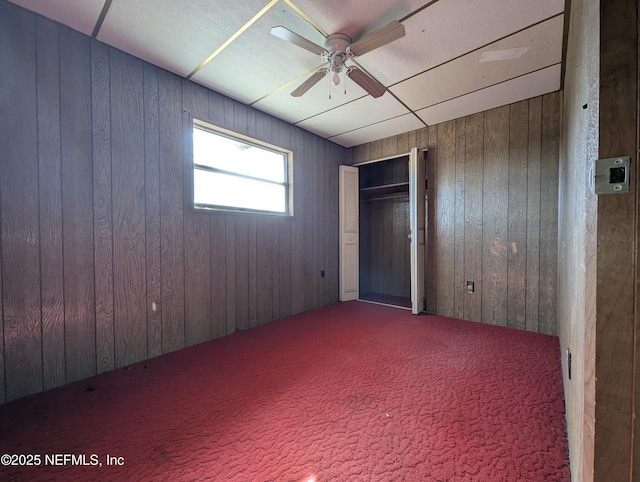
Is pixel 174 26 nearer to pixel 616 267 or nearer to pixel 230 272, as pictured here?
pixel 230 272

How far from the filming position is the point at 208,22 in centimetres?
187

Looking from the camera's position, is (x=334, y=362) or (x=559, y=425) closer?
(x=559, y=425)

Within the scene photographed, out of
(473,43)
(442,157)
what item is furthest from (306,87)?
(442,157)

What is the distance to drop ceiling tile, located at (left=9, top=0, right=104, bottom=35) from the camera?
172cm

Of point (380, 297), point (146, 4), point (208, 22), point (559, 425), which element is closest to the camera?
point (559, 425)

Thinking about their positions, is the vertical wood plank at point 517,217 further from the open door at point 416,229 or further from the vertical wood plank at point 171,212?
the vertical wood plank at point 171,212

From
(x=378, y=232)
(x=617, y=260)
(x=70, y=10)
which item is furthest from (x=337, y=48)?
(x=378, y=232)

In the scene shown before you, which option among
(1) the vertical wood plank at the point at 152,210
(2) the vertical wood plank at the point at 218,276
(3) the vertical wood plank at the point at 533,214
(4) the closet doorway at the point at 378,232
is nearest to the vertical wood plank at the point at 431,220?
(4) the closet doorway at the point at 378,232

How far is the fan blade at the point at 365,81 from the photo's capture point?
6.94 feet

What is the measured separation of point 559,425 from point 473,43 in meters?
2.58

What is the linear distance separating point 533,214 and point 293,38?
2.96m

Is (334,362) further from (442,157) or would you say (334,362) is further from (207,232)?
(442,157)

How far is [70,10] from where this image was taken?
178 cm

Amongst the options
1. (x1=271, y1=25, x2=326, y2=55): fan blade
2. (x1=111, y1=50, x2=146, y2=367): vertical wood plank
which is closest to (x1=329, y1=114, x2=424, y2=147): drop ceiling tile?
(x1=271, y1=25, x2=326, y2=55): fan blade
